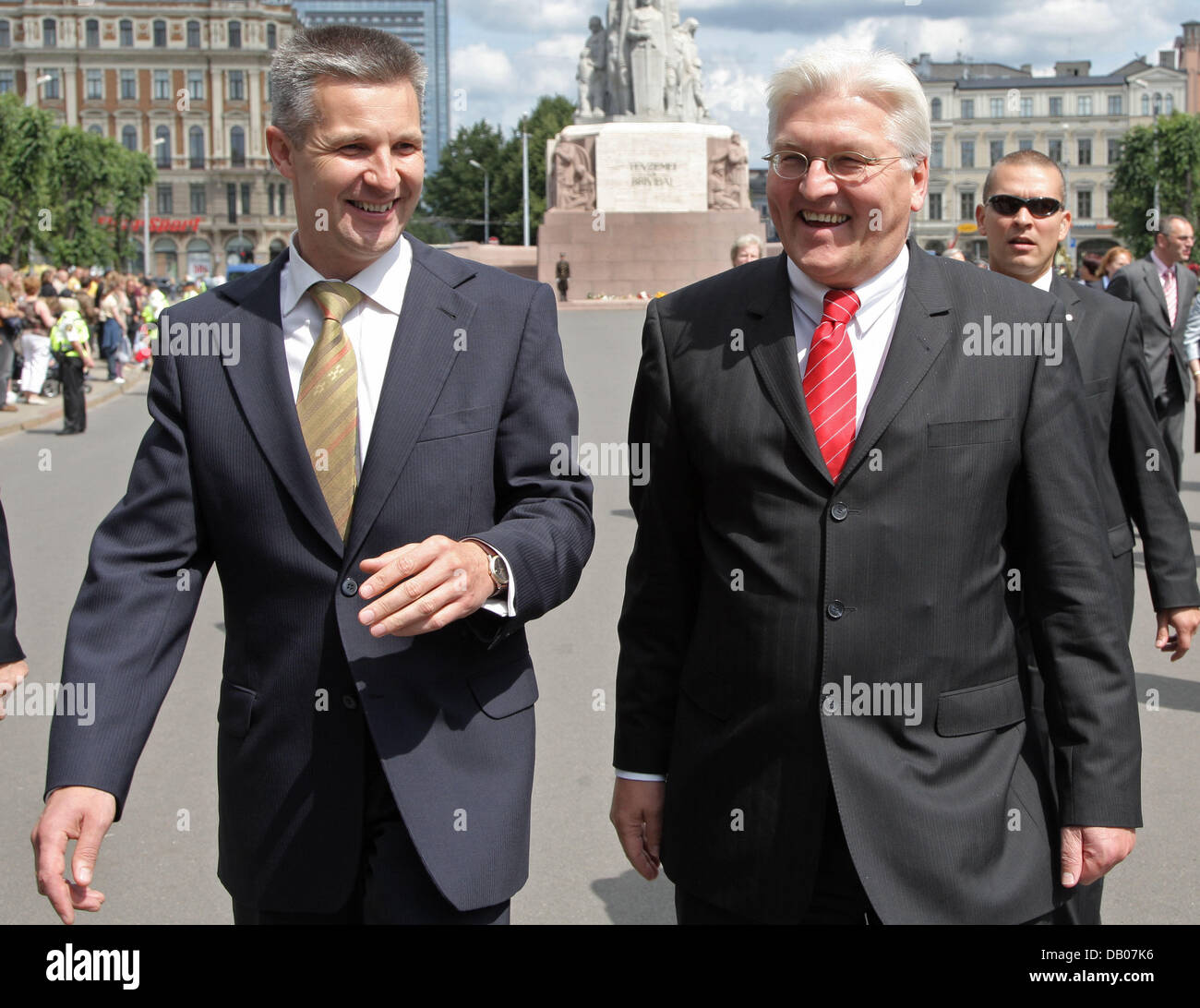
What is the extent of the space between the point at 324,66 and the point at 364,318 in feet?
1.53

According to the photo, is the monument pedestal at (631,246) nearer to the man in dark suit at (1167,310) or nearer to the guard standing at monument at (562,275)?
the guard standing at monument at (562,275)

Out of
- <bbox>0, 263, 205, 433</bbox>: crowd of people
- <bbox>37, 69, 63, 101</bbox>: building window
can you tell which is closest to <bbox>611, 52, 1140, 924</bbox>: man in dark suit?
<bbox>0, 263, 205, 433</bbox>: crowd of people

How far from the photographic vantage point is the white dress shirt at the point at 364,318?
2.91m

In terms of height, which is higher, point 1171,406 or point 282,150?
point 282,150

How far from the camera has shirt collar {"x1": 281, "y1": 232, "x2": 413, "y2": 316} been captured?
2.96 metres

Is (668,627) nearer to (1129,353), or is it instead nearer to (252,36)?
(1129,353)

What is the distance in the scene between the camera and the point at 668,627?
3.02 m

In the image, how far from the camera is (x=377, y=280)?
2963mm

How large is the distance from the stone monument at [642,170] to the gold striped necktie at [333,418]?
38.8 meters

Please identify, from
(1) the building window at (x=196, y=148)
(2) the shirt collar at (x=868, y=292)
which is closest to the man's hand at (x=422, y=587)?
(2) the shirt collar at (x=868, y=292)

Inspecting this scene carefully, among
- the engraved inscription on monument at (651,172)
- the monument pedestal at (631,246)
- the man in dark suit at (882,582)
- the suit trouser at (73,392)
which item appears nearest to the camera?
the man in dark suit at (882,582)

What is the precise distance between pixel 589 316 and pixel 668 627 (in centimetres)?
3330

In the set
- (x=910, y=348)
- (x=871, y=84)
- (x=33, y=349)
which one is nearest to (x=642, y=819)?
(x=910, y=348)

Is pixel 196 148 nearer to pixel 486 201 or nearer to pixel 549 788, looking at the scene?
pixel 486 201
